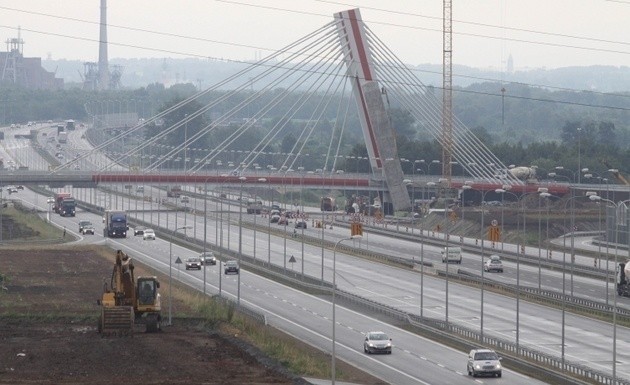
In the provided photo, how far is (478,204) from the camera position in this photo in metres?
171

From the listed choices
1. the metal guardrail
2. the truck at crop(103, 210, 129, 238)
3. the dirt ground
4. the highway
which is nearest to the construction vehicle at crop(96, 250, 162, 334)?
the dirt ground

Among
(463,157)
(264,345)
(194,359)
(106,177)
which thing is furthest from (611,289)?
(106,177)

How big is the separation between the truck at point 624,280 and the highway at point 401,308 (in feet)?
5.84

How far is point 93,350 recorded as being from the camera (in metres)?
62.5

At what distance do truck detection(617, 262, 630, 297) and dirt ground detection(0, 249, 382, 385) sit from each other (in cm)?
2381

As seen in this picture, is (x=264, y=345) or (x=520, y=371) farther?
(x=264, y=345)

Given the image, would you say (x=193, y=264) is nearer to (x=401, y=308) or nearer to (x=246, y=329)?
(x=401, y=308)

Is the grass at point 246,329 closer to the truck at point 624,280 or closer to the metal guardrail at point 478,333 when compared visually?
the metal guardrail at point 478,333

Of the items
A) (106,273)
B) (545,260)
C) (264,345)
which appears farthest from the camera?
(545,260)

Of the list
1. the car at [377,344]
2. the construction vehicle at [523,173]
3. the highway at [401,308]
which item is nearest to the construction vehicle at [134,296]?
the highway at [401,308]

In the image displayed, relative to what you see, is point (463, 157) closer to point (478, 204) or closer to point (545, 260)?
point (478, 204)

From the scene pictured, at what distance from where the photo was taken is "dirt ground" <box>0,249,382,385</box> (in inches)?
2136

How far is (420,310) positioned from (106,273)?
91.0ft

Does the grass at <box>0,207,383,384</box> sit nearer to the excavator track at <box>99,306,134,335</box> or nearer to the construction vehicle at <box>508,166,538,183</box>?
the excavator track at <box>99,306,134,335</box>
